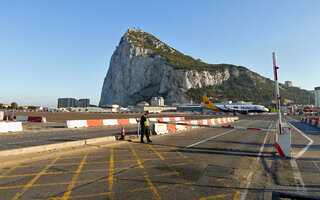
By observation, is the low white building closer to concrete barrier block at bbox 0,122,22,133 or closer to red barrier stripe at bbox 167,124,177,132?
red barrier stripe at bbox 167,124,177,132

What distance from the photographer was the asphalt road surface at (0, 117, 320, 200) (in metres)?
4.26

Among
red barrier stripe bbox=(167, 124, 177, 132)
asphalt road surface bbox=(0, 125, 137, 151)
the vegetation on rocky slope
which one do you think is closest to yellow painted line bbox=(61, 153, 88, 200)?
asphalt road surface bbox=(0, 125, 137, 151)

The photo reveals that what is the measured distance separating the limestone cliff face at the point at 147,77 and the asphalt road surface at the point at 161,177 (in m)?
125

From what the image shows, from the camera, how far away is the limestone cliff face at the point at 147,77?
5330 inches

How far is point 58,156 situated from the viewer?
7.87 m

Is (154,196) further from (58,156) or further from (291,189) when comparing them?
(58,156)

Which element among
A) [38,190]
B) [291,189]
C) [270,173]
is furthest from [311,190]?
[38,190]

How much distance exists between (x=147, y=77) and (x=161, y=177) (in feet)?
452

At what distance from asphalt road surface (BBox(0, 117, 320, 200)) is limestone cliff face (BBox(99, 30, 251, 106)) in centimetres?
12527

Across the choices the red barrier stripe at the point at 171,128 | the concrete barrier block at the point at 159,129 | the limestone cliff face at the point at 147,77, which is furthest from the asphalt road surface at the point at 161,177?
the limestone cliff face at the point at 147,77

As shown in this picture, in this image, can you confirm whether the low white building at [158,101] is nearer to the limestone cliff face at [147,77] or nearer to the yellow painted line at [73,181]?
the limestone cliff face at [147,77]

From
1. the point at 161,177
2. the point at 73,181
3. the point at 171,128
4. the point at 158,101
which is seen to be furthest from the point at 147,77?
the point at 73,181

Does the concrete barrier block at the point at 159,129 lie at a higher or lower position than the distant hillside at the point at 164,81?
lower

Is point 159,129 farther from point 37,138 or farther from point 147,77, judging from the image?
point 147,77
